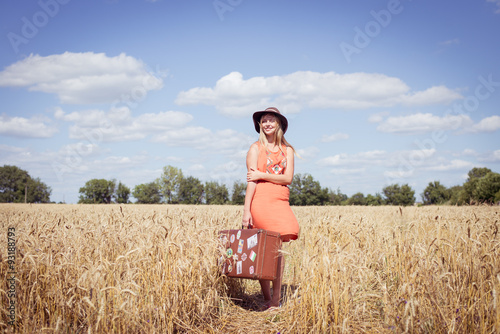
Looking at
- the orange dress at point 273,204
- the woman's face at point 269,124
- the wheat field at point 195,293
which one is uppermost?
the woman's face at point 269,124

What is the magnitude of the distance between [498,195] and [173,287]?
42423 millimetres

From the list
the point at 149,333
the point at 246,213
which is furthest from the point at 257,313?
the point at 149,333

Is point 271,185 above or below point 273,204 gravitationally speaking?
above

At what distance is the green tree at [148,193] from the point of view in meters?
85.1

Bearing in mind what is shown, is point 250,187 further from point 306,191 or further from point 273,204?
point 306,191

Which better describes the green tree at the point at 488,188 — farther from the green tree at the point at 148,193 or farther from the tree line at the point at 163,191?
the green tree at the point at 148,193

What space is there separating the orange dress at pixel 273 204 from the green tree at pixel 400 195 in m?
98.7

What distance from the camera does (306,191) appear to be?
268 feet

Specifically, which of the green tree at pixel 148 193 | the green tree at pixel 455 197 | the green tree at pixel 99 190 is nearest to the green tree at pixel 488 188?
the green tree at pixel 455 197

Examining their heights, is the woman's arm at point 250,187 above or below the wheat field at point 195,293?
above

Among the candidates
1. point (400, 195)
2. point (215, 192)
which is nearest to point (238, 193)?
point (215, 192)

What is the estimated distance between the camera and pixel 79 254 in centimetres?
404

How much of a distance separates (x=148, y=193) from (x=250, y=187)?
85.1m

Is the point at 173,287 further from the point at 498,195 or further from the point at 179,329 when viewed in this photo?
the point at 498,195
